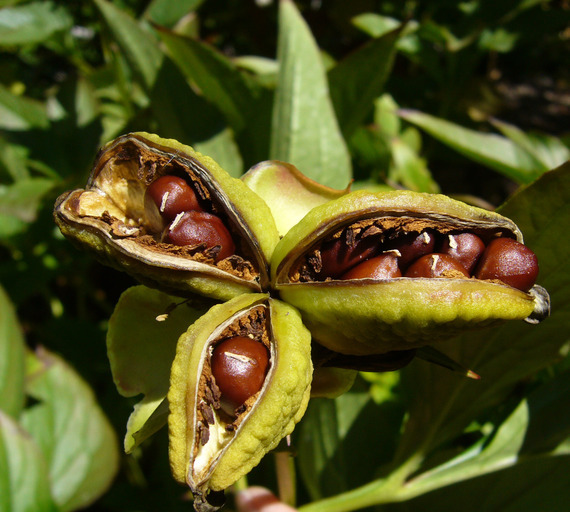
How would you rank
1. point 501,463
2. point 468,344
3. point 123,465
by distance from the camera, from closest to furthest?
point 468,344 → point 501,463 → point 123,465

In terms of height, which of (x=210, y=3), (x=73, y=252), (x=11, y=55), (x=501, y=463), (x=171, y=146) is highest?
(x=171, y=146)

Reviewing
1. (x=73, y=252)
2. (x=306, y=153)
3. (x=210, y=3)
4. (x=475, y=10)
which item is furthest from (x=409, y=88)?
(x=73, y=252)

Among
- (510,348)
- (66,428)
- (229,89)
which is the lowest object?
(66,428)

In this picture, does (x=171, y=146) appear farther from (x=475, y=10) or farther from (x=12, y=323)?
(x=475, y=10)

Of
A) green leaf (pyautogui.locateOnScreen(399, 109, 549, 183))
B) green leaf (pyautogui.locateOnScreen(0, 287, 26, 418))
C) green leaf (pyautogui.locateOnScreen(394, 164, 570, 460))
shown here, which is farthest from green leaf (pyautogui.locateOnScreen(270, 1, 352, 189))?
green leaf (pyautogui.locateOnScreen(0, 287, 26, 418))

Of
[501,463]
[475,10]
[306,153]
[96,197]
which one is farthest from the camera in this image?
[475,10]

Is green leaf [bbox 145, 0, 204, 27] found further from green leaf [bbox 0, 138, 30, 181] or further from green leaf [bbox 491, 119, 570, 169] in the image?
green leaf [bbox 491, 119, 570, 169]

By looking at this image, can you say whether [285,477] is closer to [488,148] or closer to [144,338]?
[144,338]

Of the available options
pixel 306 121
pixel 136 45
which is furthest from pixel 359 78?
pixel 136 45
